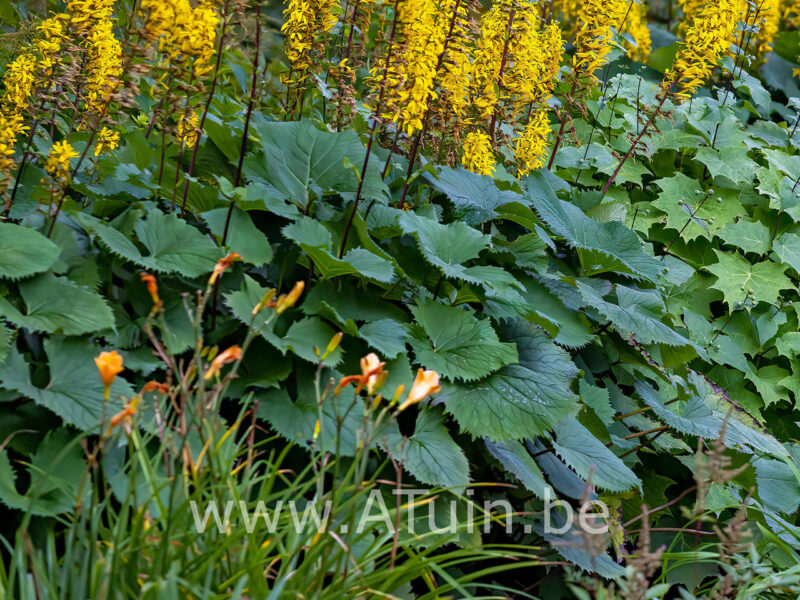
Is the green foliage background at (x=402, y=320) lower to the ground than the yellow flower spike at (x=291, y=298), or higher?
lower

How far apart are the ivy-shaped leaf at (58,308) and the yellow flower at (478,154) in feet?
4.90

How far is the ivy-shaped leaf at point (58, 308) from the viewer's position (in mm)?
1747

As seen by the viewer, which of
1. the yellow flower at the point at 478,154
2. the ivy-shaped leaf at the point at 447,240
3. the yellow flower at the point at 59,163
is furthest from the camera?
the yellow flower at the point at 478,154

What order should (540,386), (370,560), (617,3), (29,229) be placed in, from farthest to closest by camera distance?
1. (617,3)
2. (540,386)
3. (29,229)
4. (370,560)

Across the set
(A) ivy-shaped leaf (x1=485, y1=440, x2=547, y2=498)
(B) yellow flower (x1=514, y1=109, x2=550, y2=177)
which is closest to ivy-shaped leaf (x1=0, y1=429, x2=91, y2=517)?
(A) ivy-shaped leaf (x1=485, y1=440, x2=547, y2=498)

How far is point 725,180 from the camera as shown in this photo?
15.5ft

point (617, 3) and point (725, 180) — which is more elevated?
point (617, 3)

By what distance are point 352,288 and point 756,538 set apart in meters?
1.69

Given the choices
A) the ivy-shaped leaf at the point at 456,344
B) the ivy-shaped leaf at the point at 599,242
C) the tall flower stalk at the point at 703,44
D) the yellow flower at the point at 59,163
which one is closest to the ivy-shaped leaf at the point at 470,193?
the ivy-shaped leaf at the point at 599,242

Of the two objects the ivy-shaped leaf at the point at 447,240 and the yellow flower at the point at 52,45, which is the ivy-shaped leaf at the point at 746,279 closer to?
the ivy-shaped leaf at the point at 447,240

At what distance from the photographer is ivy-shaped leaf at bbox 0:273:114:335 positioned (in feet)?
5.73

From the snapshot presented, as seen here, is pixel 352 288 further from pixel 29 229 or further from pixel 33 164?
pixel 33 164

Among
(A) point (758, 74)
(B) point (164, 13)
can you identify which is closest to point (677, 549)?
(B) point (164, 13)

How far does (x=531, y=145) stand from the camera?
306cm
